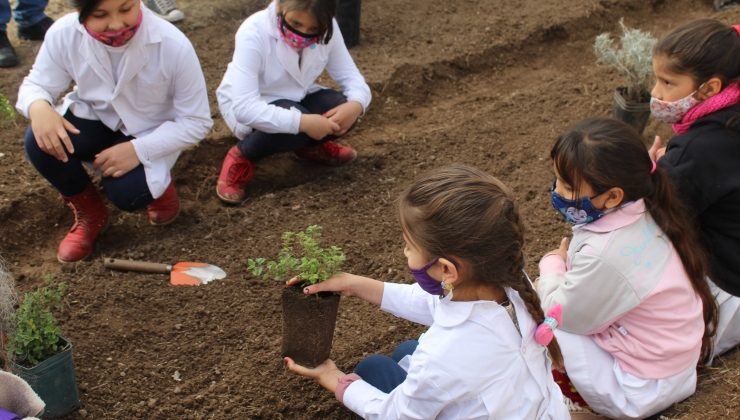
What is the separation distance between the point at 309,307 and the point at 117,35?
154cm

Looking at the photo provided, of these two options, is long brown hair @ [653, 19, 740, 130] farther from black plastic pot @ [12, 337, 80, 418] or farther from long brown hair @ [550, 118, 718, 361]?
black plastic pot @ [12, 337, 80, 418]

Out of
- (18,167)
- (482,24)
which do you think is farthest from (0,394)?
(482,24)

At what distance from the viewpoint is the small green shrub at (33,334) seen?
→ 2.34m

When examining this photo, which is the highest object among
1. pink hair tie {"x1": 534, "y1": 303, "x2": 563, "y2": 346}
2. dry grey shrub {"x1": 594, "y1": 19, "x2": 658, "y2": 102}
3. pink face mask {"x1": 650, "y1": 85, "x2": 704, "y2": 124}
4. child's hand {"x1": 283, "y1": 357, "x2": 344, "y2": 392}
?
pink face mask {"x1": 650, "y1": 85, "x2": 704, "y2": 124}

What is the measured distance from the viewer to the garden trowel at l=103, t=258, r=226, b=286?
3389mm

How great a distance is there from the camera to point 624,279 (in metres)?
2.30

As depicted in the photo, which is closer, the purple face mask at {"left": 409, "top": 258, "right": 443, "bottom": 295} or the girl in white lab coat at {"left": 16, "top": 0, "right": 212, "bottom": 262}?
the purple face mask at {"left": 409, "top": 258, "right": 443, "bottom": 295}

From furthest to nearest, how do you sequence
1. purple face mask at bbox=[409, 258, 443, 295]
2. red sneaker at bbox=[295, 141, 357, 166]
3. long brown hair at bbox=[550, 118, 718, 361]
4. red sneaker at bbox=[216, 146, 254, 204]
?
1. red sneaker at bbox=[295, 141, 357, 166]
2. red sneaker at bbox=[216, 146, 254, 204]
3. long brown hair at bbox=[550, 118, 718, 361]
4. purple face mask at bbox=[409, 258, 443, 295]

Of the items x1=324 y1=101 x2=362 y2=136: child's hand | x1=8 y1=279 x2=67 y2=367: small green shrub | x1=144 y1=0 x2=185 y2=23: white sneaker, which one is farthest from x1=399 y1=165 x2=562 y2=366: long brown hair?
x1=144 y1=0 x2=185 y2=23: white sneaker

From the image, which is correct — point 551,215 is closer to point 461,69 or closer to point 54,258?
point 461,69

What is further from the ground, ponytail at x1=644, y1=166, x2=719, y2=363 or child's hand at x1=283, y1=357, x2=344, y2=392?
ponytail at x1=644, y1=166, x2=719, y2=363

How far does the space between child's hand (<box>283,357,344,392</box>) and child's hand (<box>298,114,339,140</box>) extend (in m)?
1.64

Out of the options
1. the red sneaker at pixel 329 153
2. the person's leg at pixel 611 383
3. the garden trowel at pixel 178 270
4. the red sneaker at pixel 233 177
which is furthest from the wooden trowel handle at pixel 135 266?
the person's leg at pixel 611 383

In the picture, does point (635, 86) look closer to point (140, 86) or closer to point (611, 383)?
point (611, 383)
